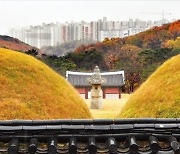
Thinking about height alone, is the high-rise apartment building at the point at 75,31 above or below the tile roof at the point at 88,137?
above

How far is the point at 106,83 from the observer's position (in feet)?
82.8

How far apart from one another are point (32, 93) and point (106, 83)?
18.1 m

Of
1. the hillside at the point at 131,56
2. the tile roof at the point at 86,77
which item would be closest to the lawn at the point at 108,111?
the tile roof at the point at 86,77

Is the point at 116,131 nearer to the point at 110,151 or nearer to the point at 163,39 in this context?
the point at 110,151

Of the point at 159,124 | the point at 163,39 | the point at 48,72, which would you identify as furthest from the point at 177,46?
the point at 159,124

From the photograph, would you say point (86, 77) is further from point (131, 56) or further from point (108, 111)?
point (131, 56)

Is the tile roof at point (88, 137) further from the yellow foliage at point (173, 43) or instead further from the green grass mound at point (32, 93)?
the yellow foliage at point (173, 43)

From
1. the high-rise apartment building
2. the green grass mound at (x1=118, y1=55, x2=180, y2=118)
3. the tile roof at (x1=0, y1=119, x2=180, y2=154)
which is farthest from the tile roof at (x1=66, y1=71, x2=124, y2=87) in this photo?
the high-rise apartment building

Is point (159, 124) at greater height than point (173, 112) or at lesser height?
greater

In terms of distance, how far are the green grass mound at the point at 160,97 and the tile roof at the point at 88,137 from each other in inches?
138

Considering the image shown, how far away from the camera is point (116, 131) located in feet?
10.1

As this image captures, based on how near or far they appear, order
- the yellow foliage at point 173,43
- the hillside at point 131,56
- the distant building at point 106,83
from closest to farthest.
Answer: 1. the distant building at point 106,83
2. the hillside at point 131,56
3. the yellow foliage at point 173,43

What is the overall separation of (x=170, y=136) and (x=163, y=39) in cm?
3579

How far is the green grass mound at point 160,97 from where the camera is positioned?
6793 mm
